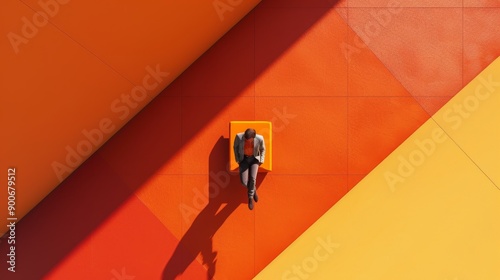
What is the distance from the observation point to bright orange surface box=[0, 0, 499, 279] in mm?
6441

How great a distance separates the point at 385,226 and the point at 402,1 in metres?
3.17

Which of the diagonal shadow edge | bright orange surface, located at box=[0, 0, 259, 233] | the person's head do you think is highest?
bright orange surface, located at box=[0, 0, 259, 233]

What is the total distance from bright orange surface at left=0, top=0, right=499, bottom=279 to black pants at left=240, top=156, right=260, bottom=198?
1.64ft

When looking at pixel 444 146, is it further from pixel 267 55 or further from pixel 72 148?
pixel 72 148

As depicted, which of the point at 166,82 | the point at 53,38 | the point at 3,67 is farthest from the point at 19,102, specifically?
the point at 166,82

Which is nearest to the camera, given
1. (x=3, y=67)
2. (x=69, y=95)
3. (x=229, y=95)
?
(x=3, y=67)

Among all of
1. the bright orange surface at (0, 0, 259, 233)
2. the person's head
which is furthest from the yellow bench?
the bright orange surface at (0, 0, 259, 233)

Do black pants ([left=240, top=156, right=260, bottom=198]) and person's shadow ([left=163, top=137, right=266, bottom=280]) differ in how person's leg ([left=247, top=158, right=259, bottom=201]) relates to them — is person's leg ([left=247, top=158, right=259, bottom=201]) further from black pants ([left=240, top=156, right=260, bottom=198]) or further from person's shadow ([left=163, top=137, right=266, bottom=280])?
person's shadow ([left=163, top=137, right=266, bottom=280])

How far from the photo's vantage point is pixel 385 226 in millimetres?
5770

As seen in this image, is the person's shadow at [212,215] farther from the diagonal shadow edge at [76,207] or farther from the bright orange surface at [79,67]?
the bright orange surface at [79,67]

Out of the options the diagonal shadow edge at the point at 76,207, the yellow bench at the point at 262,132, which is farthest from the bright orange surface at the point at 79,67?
the yellow bench at the point at 262,132

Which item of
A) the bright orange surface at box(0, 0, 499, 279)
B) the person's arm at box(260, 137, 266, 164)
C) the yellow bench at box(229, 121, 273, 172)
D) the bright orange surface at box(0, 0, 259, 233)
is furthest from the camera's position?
the bright orange surface at box(0, 0, 499, 279)

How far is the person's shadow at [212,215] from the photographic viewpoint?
6.46 metres

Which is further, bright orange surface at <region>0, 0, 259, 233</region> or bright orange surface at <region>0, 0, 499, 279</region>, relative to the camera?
bright orange surface at <region>0, 0, 499, 279</region>
